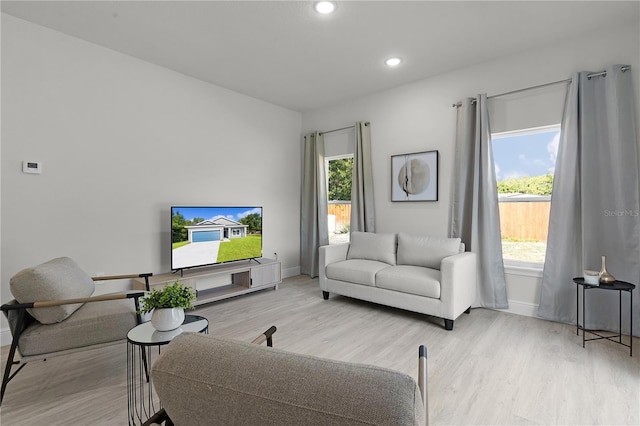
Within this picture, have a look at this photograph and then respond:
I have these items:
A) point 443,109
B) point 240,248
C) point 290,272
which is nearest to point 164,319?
point 240,248

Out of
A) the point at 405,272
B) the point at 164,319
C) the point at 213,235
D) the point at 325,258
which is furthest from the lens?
the point at 325,258

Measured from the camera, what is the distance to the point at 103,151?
3344 mm

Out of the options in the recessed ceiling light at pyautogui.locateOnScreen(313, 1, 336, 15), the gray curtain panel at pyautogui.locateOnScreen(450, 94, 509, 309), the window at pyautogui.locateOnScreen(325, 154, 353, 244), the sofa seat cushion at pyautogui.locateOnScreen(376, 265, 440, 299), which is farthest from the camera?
the window at pyautogui.locateOnScreen(325, 154, 353, 244)

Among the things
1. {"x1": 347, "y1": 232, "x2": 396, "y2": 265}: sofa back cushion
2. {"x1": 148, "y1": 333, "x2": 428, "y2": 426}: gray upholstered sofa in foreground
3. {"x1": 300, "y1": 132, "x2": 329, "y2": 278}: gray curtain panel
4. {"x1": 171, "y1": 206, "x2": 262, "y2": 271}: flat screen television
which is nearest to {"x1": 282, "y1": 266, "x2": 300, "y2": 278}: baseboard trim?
{"x1": 300, "y1": 132, "x2": 329, "y2": 278}: gray curtain panel

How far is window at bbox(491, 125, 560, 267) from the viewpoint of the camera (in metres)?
3.40

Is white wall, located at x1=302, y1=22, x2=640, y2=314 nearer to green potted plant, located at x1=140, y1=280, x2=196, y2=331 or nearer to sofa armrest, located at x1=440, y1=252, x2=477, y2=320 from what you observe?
sofa armrest, located at x1=440, y1=252, x2=477, y2=320

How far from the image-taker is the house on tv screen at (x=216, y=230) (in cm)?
378

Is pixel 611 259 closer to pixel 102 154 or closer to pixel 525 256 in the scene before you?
pixel 525 256

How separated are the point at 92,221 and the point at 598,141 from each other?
487 centimetres

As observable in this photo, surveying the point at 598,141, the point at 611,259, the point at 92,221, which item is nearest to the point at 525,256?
the point at 611,259

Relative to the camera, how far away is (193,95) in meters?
4.10

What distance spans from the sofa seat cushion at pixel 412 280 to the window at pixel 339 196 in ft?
5.64

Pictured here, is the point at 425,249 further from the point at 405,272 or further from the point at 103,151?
the point at 103,151

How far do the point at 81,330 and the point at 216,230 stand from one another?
200cm
